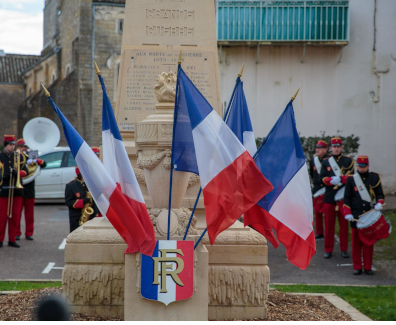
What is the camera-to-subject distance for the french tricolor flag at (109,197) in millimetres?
5094

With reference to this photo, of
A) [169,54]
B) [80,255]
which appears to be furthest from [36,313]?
[169,54]

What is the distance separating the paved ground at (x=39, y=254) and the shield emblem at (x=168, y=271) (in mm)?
4038

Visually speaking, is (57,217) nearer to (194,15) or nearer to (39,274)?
(39,274)

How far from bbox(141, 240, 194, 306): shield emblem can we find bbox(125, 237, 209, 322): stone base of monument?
11cm

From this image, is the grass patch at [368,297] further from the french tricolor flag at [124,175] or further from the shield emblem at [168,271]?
the french tricolor flag at [124,175]

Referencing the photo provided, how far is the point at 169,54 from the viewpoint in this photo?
769 cm

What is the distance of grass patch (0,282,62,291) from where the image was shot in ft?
24.6

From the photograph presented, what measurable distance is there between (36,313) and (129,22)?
5995 mm

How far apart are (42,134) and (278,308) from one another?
13.3 meters

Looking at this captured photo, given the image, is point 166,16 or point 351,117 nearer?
point 166,16

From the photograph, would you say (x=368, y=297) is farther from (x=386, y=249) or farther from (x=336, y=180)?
(x=386, y=249)

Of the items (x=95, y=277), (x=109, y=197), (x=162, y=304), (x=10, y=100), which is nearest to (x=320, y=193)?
(x=95, y=277)

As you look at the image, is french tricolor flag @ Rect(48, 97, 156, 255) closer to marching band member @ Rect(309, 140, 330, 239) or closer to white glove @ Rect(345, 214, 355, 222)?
white glove @ Rect(345, 214, 355, 222)

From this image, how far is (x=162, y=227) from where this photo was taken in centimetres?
528
